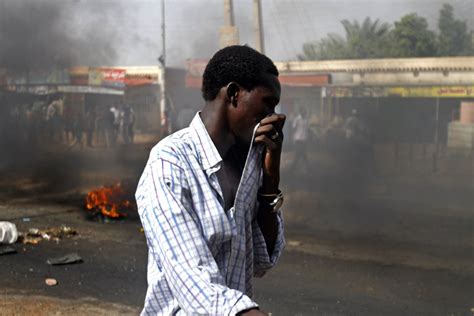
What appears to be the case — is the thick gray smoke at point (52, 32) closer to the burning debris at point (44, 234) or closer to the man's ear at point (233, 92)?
the burning debris at point (44, 234)

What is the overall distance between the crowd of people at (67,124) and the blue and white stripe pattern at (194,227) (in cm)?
1667

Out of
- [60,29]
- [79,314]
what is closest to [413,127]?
[60,29]

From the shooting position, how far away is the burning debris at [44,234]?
25.1 feet

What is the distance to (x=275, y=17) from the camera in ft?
55.8

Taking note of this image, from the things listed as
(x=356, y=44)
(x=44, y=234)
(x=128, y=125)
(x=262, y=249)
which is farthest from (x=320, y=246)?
(x=356, y=44)

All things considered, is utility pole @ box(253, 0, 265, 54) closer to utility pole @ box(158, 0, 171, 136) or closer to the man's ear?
utility pole @ box(158, 0, 171, 136)

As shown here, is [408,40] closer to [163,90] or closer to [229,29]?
[163,90]

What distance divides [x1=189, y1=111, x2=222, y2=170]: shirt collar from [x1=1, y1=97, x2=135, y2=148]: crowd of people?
16634 millimetres

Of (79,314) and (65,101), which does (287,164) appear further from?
(79,314)

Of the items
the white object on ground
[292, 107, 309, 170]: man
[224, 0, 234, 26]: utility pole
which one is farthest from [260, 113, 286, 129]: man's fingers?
[224, 0, 234, 26]: utility pole

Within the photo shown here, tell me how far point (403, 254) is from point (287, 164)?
758 cm

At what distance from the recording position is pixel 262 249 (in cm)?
178

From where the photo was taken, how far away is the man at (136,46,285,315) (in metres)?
1.47

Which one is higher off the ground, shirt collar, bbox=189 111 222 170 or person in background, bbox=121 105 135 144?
shirt collar, bbox=189 111 222 170
